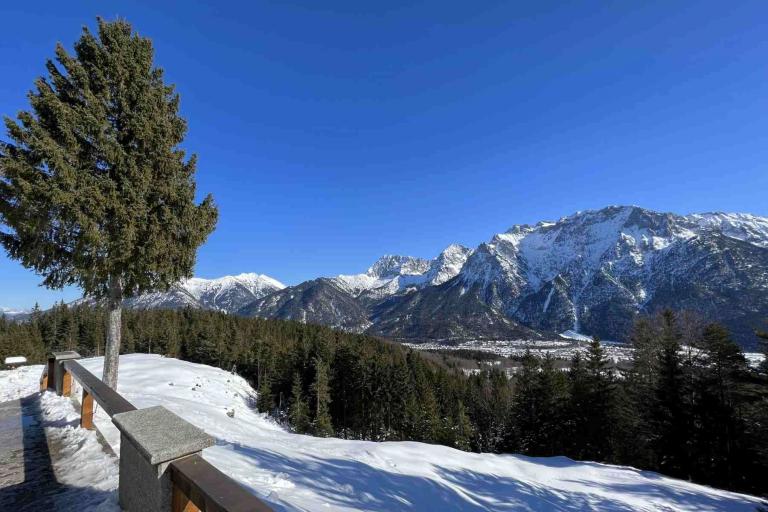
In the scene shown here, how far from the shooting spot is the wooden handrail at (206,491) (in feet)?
8.41

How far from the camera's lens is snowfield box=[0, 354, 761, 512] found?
286 inches

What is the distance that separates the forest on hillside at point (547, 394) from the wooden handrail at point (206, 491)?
2013 centimetres

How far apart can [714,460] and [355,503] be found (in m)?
28.7

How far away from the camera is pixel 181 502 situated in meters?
3.60

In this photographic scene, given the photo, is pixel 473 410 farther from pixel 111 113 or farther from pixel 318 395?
pixel 111 113

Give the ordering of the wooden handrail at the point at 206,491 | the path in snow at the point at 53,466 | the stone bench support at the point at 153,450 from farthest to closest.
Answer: the path in snow at the point at 53,466, the stone bench support at the point at 153,450, the wooden handrail at the point at 206,491

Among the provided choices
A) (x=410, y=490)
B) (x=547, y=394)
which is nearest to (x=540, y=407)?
(x=547, y=394)

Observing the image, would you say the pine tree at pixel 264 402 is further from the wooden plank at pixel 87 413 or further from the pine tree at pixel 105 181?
the wooden plank at pixel 87 413

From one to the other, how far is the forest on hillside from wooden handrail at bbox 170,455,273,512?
20.1 m

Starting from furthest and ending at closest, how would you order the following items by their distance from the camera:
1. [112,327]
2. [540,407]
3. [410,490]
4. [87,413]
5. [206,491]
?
[540,407], [112,327], [410,490], [87,413], [206,491]

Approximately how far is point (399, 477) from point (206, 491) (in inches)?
356

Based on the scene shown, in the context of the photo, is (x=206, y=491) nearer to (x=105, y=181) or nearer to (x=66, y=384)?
(x=105, y=181)

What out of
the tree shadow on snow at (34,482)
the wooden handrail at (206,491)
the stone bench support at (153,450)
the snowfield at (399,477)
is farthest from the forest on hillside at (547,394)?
the stone bench support at (153,450)

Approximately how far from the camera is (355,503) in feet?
24.8
